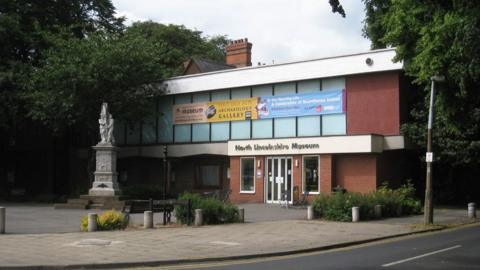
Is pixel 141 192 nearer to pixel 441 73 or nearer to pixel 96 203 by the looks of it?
pixel 96 203

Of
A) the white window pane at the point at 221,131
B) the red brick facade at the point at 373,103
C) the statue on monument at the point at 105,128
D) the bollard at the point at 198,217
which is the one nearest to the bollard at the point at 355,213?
the bollard at the point at 198,217

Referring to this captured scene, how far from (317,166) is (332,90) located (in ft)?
14.3

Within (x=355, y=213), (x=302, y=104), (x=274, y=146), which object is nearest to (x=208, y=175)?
(x=274, y=146)

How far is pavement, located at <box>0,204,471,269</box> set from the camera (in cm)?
1313

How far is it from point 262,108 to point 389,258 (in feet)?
81.0

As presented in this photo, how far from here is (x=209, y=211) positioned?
21.7 meters

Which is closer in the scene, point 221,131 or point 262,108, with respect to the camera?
point 262,108

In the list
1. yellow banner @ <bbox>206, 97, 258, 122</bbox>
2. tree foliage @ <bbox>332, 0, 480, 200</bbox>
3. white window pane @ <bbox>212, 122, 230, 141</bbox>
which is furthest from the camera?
white window pane @ <bbox>212, 122, 230, 141</bbox>

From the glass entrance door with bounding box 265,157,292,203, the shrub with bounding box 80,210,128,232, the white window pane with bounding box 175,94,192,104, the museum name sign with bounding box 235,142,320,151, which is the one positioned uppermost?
the white window pane with bounding box 175,94,192,104

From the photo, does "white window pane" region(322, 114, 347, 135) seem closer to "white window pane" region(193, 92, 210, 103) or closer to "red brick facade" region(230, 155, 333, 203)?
"red brick facade" region(230, 155, 333, 203)

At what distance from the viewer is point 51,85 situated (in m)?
37.0

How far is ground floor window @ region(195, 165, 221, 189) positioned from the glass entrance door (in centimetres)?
479

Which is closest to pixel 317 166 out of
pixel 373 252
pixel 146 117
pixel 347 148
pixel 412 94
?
pixel 347 148

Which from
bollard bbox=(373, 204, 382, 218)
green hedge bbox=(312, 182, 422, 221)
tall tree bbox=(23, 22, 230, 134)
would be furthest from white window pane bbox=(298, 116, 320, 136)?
bollard bbox=(373, 204, 382, 218)
